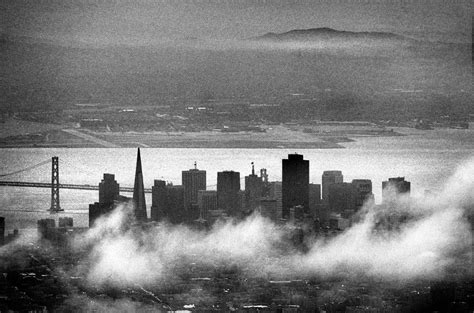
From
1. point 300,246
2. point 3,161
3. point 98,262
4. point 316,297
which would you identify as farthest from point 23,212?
point 316,297

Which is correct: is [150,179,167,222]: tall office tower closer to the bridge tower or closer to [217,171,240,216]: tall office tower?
[217,171,240,216]: tall office tower

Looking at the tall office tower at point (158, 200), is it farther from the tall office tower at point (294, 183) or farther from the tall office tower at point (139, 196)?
the tall office tower at point (294, 183)

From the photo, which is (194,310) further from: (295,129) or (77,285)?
(295,129)

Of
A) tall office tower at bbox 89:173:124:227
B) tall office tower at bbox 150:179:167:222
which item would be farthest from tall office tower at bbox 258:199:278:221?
tall office tower at bbox 89:173:124:227

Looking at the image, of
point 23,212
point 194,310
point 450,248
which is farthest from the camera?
point 23,212

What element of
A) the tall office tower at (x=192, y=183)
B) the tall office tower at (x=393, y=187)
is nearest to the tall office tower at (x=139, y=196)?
the tall office tower at (x=192, y=183)

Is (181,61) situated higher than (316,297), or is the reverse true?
(181,61)
